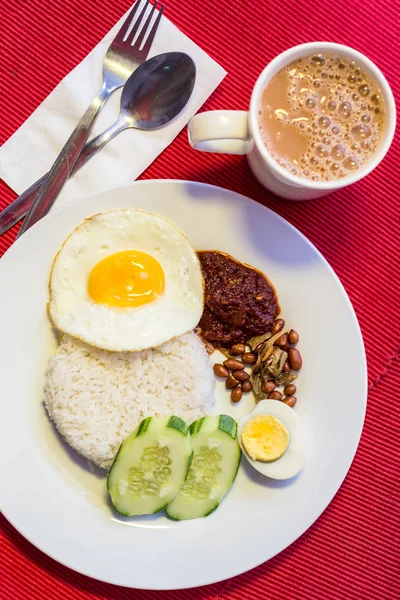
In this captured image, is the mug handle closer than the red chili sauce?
Yes

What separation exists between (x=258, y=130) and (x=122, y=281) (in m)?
0.70

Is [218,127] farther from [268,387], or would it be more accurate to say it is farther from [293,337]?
[268,387]

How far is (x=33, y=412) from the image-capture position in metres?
2.00

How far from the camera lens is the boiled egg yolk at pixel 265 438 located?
1.93 m

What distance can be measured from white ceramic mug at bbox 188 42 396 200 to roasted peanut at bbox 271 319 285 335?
52 centimetres

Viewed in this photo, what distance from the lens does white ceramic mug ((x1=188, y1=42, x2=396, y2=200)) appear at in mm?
1601

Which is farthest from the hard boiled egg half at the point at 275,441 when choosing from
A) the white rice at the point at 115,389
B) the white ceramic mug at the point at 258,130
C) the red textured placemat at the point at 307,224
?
the white ceramic mug at the point at 258,130

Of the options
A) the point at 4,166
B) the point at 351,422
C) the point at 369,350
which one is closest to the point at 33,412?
the point at 4,166

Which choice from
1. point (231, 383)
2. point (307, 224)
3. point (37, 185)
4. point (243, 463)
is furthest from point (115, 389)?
A: point (307, 224)

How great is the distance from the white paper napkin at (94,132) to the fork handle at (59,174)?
47 mm

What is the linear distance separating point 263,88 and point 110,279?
2.67ft

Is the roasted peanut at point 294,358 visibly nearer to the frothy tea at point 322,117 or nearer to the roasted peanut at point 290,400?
the roasted peanut at point 290,400

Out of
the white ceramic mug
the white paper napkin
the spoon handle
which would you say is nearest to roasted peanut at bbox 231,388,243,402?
the white ceramic mug

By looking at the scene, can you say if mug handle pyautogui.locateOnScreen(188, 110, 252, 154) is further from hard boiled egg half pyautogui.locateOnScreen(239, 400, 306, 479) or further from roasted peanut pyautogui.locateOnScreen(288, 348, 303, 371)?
hard boiled egg half pyautogui.locateOnScreen(239, 400, 306, 479)
